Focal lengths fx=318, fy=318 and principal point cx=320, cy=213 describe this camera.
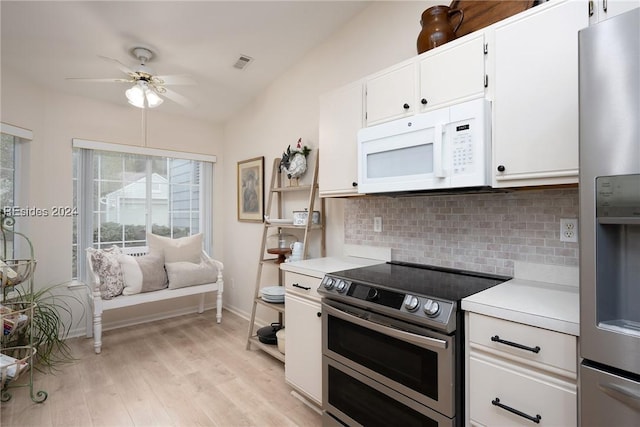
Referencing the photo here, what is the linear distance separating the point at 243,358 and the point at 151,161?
8.90 ft

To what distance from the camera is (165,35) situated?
97.0 inches

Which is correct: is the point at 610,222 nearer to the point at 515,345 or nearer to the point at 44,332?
the point at 515,345

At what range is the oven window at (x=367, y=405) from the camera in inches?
56.1

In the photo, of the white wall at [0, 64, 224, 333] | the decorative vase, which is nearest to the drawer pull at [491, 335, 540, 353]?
the decorative vase

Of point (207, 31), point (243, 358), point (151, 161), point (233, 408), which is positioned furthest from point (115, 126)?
point (233, 408)

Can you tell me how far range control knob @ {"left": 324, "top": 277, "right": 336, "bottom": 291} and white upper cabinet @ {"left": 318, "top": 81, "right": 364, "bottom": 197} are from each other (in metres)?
0.63

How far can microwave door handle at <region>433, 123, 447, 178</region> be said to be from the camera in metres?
1.56

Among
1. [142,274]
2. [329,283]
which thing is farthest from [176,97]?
[329,283]

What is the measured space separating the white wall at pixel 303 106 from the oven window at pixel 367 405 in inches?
44.3

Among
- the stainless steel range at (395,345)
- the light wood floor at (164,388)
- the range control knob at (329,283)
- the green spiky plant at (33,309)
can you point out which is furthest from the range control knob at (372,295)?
the green spiky plant at (33,309)

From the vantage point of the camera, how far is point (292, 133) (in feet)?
10.5

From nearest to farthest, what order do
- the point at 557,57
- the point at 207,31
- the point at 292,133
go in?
1. the point at 557,57
2. the point at 207,31
3. the point at 292,133

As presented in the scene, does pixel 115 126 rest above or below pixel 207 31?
below

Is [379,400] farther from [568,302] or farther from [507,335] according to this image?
[568,302]
